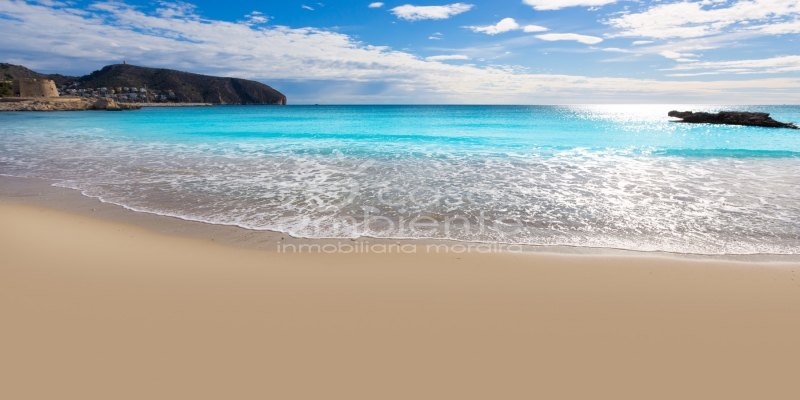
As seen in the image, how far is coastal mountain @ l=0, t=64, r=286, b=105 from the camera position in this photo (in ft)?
419

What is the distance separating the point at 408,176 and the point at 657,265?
7.02 metres

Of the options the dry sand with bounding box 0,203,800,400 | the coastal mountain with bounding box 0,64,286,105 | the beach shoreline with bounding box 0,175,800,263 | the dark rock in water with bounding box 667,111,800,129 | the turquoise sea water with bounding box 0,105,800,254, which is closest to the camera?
the dry sand with bounding box 0,203,800,400

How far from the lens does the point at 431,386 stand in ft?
8.70

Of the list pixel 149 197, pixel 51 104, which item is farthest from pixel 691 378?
pixel 51 104

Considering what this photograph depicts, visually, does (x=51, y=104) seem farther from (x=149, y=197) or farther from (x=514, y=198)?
(x=514, y=198)

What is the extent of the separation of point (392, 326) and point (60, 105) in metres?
90.5

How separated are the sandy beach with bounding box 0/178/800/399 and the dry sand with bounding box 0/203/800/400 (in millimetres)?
15

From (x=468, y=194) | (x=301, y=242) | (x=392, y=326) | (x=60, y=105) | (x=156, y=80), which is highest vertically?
(x=156, y=80)

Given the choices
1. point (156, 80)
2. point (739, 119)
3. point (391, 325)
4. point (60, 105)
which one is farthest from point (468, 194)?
point (156, 80)

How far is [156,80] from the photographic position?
142 m

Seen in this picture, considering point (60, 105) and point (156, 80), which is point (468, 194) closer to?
point (60, 105)

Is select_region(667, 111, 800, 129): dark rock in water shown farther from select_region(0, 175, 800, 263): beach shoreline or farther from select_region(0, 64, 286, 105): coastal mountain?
select_region(0, 64, 286, 105): coastal mountain

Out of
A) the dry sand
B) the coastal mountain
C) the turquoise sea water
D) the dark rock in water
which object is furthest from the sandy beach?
the coastal mountain

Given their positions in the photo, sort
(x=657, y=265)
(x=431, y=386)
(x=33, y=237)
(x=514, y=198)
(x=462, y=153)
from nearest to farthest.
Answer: (x=431, y=386) < (x=657, y=265) < (x=33, y=237) < (x=514, y=198) < (x=462, y=153)
